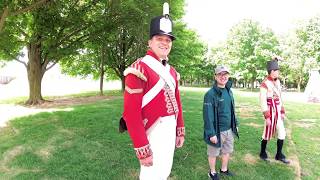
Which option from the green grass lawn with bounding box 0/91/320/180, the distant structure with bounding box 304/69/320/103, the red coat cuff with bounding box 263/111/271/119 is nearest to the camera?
the green grass lawn with bounding box 0/91/320/180

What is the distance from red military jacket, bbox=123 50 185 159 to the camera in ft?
12.2

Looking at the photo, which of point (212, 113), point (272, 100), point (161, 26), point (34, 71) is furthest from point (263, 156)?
point (34, 71)

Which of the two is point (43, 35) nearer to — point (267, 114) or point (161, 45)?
point (267, 114)

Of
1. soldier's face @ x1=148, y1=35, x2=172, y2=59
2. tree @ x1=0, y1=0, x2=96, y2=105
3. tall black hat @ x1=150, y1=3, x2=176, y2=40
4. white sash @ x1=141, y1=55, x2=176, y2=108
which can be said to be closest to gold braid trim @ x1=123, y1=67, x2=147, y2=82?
white sash @ x1=141, y1=55, x2=176, y2=108

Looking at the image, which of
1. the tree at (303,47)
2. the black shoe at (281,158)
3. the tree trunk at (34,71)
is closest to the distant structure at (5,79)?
the tree trunk at (34,71)

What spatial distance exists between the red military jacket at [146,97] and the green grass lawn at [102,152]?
318cm

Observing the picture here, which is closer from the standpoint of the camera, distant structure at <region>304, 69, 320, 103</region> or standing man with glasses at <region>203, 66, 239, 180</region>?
standing man with glasses at <region>203, 66, 239, 180</region>

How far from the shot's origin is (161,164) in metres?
3.97

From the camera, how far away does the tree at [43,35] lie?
685 inches

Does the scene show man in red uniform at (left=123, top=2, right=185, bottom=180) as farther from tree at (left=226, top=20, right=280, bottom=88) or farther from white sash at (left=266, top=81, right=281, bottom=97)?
tree at (left=226, top=20, right=280, bottom=88)

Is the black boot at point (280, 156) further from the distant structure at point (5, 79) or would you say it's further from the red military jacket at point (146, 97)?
the distant structure at point (5, 79)

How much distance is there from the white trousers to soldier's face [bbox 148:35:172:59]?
2.27 feet

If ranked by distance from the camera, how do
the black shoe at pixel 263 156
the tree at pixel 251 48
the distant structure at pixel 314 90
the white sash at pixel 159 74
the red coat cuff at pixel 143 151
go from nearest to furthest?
the red coat cuff at pixel 143 151
the white sash at pixel 159 74
the black shoe at pixel 263 156
the distant structure at pixel 314 90
the tree at pixel 251 48

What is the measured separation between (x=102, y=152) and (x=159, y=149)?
4.49m
